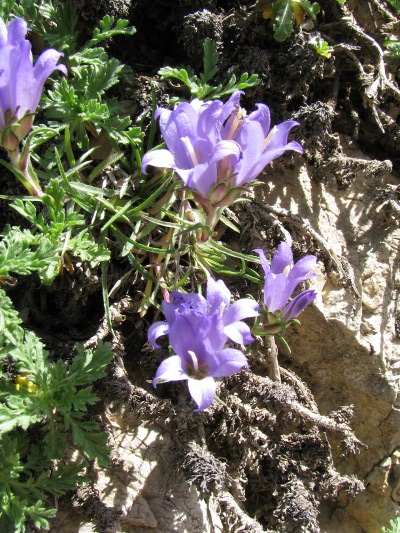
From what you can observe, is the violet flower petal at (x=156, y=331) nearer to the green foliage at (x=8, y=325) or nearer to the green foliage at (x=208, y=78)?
the green foliage at (x=8, y=325)

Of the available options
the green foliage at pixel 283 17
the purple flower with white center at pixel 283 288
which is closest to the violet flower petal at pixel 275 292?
the purple flower with white center at pixel 283 288

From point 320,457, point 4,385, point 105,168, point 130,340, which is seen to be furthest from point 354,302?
point 4,385

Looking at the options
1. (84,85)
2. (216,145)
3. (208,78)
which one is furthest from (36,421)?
(208,78)

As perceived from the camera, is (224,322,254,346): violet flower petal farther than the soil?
No

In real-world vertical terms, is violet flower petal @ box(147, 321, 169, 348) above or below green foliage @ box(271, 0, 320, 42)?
below

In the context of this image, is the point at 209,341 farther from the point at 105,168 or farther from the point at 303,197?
the point at 303,197

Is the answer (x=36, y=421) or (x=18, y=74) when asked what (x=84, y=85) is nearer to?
(x=18, y=74)

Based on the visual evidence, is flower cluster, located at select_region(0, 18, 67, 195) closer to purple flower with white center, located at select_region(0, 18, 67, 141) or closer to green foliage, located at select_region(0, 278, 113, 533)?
purple flower with white center, located at select_region(0, 18, 67, 141)

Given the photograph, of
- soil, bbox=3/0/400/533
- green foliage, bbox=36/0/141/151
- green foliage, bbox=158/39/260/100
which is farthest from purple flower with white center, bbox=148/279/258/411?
green foliage, bbox=158/39/260/100
